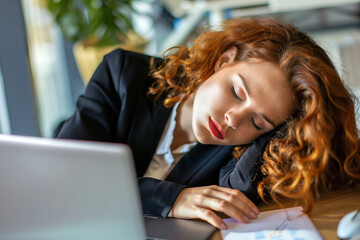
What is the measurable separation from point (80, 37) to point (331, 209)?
1.90 m

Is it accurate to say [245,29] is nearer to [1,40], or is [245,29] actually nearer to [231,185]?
[231,185]

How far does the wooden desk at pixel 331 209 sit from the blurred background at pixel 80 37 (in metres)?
0.29

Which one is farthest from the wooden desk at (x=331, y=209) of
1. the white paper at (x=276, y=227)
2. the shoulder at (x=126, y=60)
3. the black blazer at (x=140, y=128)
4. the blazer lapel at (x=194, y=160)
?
the shoulder at (x=126, y=60)

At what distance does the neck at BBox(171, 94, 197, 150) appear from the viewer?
46.5 inches

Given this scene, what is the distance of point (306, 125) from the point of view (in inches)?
34.9

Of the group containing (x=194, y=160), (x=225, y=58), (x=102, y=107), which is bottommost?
(x=194, y=160)

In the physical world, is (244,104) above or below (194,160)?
above

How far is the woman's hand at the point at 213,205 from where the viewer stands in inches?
30.7

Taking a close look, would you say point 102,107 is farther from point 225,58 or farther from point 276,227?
point 276,227

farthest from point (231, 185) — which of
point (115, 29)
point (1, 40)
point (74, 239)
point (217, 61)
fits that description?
point (115, 29)

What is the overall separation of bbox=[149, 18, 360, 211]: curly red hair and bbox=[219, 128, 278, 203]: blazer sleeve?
0.06ft

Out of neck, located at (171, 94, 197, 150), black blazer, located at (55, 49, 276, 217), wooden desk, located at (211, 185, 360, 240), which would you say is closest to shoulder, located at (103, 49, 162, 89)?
black blazer, located at (55, 49, 276, 217)

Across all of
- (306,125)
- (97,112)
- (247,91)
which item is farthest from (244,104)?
(97,112)

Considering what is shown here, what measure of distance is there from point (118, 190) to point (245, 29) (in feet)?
2.38
